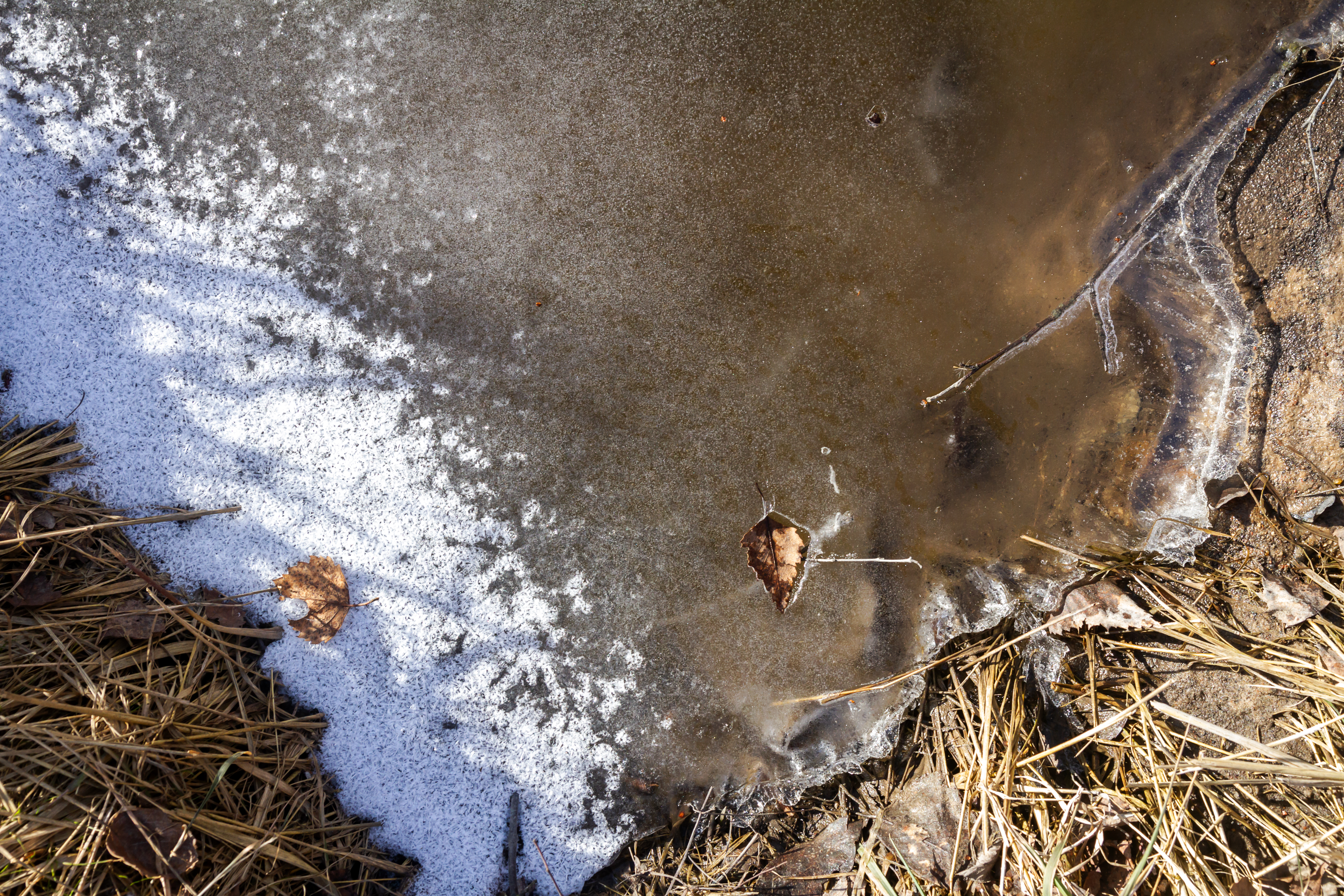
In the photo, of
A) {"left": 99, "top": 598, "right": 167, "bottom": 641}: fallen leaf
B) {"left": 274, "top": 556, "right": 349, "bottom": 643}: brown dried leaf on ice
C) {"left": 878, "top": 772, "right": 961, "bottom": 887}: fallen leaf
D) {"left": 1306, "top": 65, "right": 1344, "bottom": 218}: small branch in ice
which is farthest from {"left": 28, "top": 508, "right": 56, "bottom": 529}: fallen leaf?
{"left": 1306, "top": 65, "right": 1344, "bottom": 218}: small branch in ice

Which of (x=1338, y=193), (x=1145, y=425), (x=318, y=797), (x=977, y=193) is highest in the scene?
(x=1338, y=193)

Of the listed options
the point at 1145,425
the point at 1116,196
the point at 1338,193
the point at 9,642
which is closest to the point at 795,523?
the point at 1145,425

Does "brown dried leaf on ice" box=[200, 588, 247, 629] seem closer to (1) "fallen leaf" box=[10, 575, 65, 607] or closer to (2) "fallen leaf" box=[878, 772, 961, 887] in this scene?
(1) "fallen leaf" box=[10, 575, 65, 607]

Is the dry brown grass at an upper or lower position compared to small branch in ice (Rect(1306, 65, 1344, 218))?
lower

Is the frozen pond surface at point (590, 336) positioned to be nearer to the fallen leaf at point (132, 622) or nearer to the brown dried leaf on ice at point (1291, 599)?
the fallen leaf at point (132, 622)

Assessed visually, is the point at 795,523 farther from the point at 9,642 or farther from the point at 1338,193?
the point at 9,642

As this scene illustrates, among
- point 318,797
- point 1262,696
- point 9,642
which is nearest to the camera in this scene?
point 9,642
